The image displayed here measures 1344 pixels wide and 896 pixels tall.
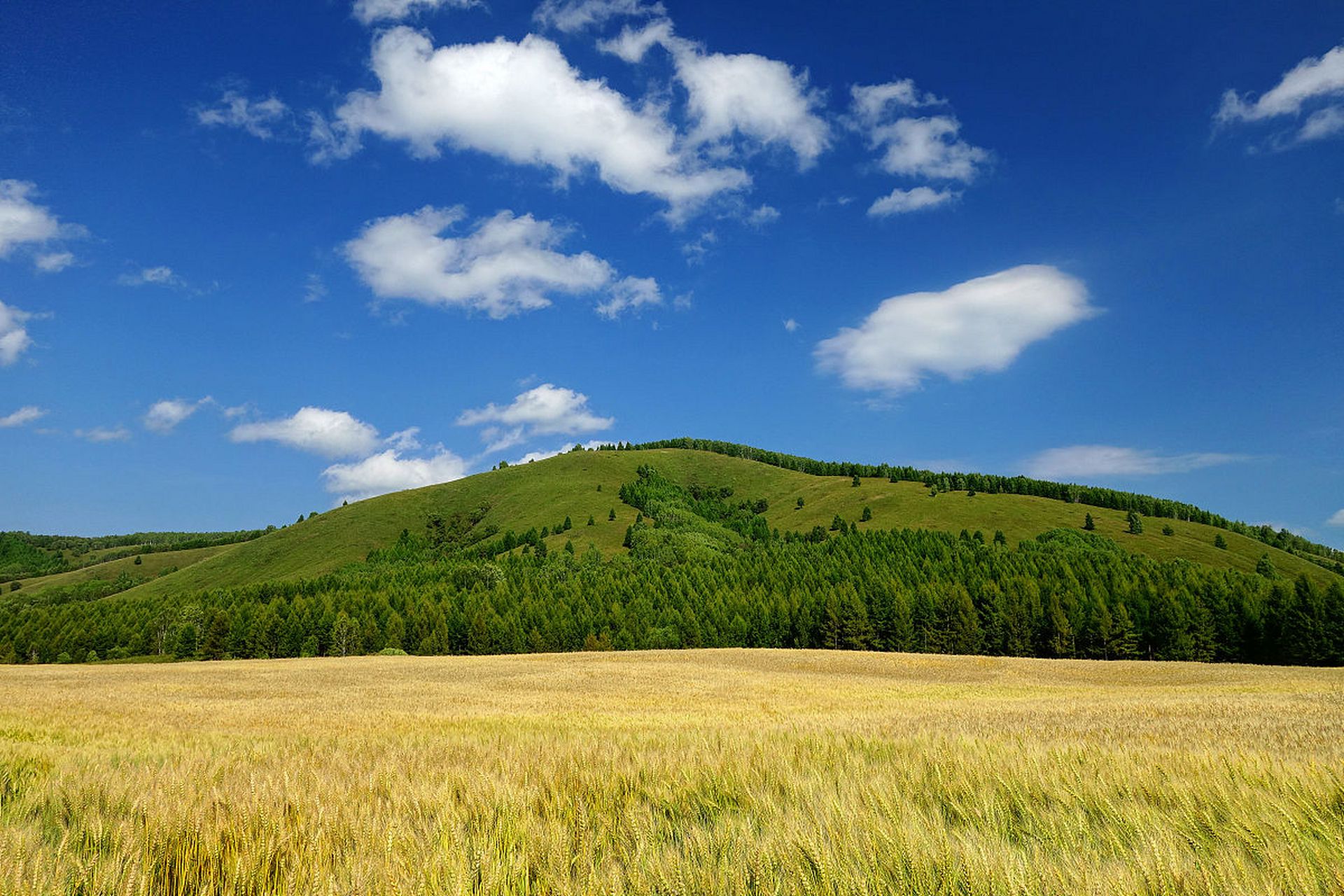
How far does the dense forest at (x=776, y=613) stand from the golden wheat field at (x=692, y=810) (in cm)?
10334

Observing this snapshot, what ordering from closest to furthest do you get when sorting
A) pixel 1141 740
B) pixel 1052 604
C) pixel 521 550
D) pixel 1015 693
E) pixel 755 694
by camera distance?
pixel 1141 740
pixel 755 694
pixel 1015 693
pixel 1052 604
pixel 521 550

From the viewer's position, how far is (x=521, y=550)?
655 feet

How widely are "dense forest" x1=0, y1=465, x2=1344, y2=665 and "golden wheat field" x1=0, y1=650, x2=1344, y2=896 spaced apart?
103335mm

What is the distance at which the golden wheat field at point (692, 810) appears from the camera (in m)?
3.24

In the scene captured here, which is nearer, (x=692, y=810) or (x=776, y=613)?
(x=692, y=810)

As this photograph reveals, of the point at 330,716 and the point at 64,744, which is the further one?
the point at 330,716

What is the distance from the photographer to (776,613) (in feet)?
389

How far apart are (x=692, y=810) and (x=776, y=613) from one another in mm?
117514

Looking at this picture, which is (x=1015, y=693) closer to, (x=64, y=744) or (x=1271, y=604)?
(x=64, y=744)

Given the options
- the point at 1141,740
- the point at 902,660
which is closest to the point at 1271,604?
the point at 902,660

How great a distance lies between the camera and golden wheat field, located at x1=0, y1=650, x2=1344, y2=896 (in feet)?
10.6

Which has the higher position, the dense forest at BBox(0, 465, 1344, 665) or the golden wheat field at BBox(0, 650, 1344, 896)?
the golden wheat field at BBox(0, 650, 1344, 896)

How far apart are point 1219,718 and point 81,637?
166296 mm

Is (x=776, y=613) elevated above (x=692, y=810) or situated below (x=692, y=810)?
below
